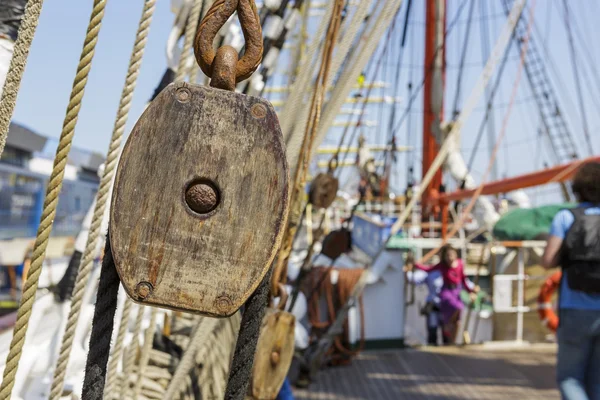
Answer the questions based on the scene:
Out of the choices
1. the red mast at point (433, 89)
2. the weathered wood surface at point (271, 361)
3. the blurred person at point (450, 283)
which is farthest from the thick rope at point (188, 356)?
the red mast at point (433, 89)

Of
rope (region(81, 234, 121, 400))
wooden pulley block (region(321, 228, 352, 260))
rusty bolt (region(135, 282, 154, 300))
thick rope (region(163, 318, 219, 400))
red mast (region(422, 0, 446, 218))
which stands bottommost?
thick rope (region(163, 318, 219, 400))

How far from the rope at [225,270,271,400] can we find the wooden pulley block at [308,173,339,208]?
200 cm

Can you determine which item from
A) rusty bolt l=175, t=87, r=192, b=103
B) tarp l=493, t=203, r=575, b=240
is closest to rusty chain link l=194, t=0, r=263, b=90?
rusty bolt l=175, t=87, r=192, b=103

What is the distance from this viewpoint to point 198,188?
0.58 metres

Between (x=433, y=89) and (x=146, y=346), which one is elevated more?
(x=433, y=89)

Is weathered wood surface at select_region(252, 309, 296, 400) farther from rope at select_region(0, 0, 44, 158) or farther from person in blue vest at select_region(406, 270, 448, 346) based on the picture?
person in blue vest at select_region(406, 270, 448, 346)

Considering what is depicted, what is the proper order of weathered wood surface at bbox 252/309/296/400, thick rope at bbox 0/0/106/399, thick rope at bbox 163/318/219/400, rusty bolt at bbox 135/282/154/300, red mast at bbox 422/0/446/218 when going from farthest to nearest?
red mast at bbox 422/0/446/218
thick rope at bbox 163/318/219/400
weathered wood surface at bbox 252/309/296/400
thick rope at bbox 0/0/106/399
rusty bolt at bbox 135/282/154/300

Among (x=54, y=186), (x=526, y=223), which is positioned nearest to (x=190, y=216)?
(x=54, y=186)

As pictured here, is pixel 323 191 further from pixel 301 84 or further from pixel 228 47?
pixel 228 47

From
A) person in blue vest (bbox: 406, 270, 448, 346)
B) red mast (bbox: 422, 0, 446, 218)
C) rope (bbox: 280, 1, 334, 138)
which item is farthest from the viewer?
red mast (bbox: 422, 0, 446, 218)

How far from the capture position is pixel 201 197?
1.89ft

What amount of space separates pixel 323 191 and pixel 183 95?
208cm

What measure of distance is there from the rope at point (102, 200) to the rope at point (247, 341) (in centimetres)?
36

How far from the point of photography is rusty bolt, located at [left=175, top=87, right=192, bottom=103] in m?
0.59
